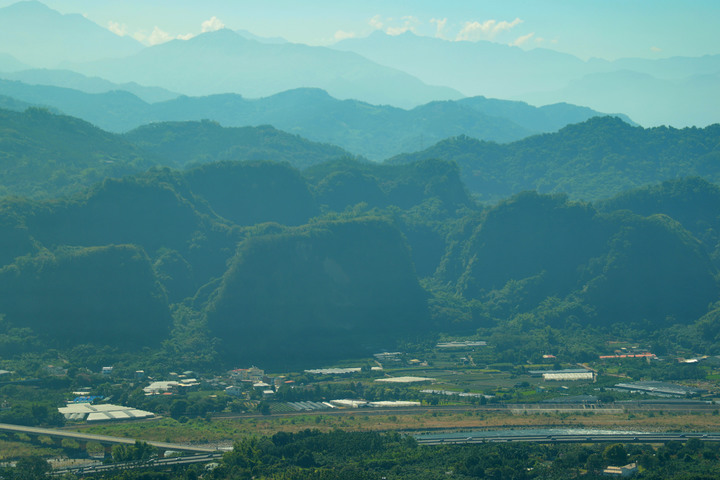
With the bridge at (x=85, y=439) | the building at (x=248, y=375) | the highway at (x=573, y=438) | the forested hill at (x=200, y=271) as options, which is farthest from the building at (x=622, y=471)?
the forested hill at (x=200, y=271)

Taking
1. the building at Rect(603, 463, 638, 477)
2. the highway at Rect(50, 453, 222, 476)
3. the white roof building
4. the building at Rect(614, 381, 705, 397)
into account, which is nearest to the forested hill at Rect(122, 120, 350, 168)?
the white roof building

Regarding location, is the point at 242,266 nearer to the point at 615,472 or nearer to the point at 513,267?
the point at 513,267

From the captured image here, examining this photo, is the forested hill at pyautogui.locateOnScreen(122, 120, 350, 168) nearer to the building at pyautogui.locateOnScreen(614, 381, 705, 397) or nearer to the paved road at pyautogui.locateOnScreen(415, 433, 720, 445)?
the building at pyautogui.locateOnScreen(614, 381, 705, 397)

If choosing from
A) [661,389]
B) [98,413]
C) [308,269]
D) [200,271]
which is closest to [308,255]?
[308,269]

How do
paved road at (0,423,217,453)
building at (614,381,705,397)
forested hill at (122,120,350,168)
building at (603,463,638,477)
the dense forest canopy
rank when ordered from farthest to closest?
forested hill at (122,120,350,168) < the dense forest canopy < building at (614,381,705,397) < paved road at (0,423,217,453) < building at (603,463,638,477)

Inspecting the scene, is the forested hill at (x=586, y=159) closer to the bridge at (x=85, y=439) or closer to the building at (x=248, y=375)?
the building at (x=248, y=375)
